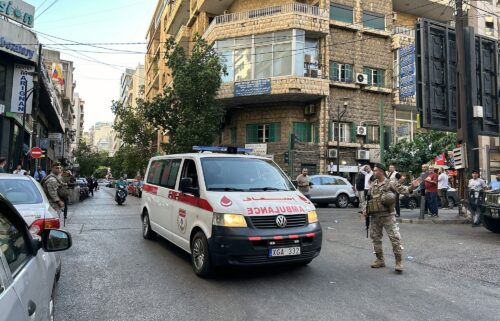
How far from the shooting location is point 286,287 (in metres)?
5.52

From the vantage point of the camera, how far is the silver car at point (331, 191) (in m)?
20.7

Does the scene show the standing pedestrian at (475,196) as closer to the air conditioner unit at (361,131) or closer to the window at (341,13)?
the air conditioner unit at (361,131)

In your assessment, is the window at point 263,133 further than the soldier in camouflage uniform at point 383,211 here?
Yes

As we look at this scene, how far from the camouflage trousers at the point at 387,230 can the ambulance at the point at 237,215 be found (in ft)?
3.77

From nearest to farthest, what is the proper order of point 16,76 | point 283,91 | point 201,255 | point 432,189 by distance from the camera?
1. point 201,255
2. point 432,189
3. point 16,76
4. point 283,91

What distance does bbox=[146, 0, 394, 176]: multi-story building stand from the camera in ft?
89.4

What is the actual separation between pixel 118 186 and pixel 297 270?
17361 millimetres

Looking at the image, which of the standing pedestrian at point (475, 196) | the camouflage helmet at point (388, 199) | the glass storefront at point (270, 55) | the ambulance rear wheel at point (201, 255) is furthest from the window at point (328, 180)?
the ambulance rear wheel at point (201, 255)

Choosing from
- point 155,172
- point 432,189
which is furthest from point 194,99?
point 155,172

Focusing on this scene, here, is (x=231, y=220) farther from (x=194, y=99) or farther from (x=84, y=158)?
(x=84, y=158)

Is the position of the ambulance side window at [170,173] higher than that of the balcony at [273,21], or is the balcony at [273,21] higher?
the balcony at [273,21]

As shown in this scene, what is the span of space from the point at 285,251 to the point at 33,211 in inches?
133

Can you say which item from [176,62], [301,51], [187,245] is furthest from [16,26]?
[187,245]

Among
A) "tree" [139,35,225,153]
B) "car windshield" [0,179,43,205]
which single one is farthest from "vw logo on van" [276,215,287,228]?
"tree" [139,35,225,153]
